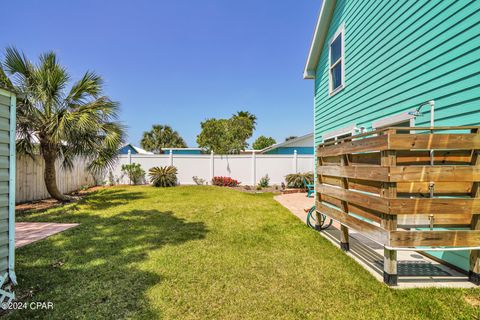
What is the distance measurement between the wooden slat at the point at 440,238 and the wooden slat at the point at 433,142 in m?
0.92

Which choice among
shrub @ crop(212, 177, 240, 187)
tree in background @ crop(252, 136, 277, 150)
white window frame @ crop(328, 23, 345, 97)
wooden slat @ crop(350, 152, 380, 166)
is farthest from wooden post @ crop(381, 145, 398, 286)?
tree in background @ crop(252, 136, 277, 150)

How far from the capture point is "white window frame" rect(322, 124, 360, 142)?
5360 mm

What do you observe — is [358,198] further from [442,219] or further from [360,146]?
[442,219]

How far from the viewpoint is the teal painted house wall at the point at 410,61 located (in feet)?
8.95

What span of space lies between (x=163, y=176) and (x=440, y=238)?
11104mm

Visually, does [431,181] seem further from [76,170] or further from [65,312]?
[76,170]

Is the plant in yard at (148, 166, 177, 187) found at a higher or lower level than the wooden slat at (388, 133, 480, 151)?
lower

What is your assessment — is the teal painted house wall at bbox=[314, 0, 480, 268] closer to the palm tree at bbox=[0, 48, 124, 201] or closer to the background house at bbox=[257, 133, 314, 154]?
the palm tree at bbox=[0, 48, 124, 201]

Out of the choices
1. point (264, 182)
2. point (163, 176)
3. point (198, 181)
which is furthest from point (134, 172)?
point (264, 182)

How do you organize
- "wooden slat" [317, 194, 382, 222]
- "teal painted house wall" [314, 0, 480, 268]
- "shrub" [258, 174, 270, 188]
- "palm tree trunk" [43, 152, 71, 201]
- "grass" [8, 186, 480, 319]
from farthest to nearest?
"shrub" [258, 174, 270, 188] < "palm tree trunk" [43, 152, 71, 201] < "teal painted house wall" [314, 0, 480, 268] < "wooden slat" [317, 194, 382, 222] < "grass" [8, 186, 480, 319]

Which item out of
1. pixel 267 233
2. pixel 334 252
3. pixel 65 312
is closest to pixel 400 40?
pixel 334 252

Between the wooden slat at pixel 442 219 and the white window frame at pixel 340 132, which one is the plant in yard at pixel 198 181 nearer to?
the white window frame at pixel 340 132

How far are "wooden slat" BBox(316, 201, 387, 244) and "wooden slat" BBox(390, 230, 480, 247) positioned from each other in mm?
123

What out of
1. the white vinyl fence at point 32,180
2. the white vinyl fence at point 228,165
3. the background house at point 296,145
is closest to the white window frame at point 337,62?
the white vinyl fence at point 228,165
